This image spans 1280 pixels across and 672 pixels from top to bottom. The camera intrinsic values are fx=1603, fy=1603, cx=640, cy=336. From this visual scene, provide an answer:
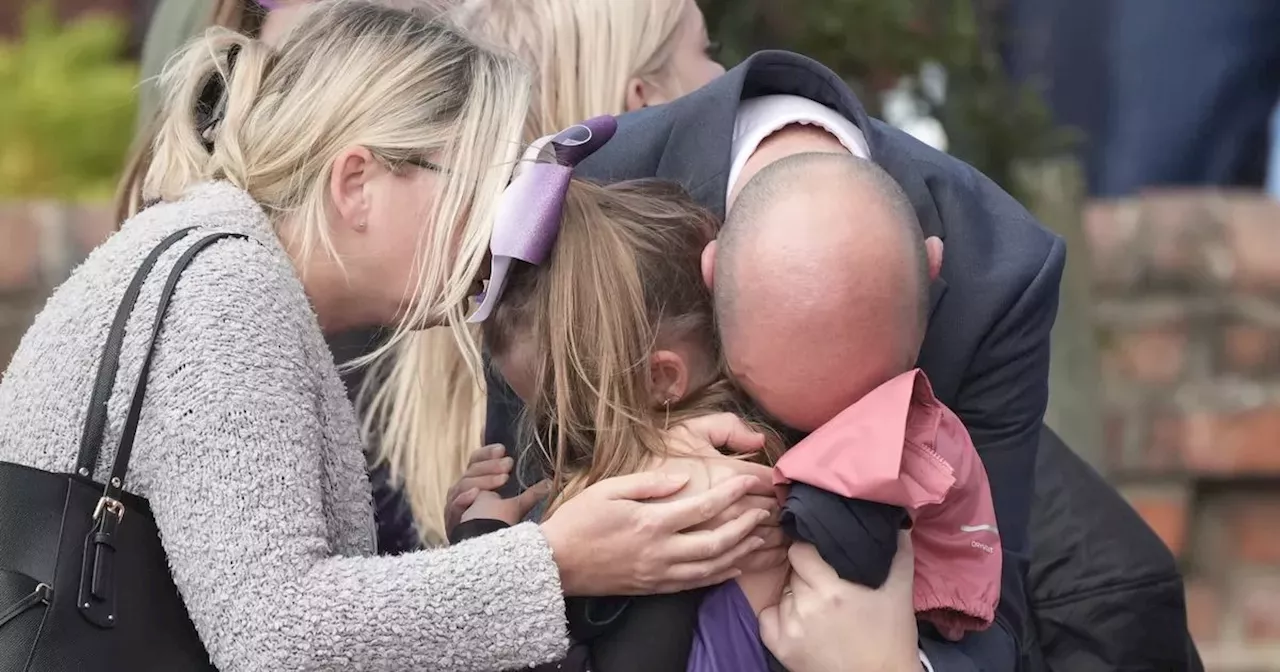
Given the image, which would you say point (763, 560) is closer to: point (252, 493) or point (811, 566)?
point (811, 566)

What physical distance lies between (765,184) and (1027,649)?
2.70 ft

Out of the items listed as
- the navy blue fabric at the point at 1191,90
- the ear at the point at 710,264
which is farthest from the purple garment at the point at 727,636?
the navy blue fabric at the point at 1191,90

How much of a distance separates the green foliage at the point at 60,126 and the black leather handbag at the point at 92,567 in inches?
103

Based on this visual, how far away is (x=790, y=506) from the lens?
1.57 metres

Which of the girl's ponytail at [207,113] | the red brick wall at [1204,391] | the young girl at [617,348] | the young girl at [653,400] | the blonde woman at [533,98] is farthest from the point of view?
the red brick wall at [1204,391]

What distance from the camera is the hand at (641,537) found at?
62.4 inches

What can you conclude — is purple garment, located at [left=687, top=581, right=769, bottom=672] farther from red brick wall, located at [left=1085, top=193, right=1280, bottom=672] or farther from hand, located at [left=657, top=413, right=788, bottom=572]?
red brick wall, located at [left=1085, top=193, right=1280, bottom=672]

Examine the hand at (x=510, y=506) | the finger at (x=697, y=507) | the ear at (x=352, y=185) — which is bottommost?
the hand at (x=510, y=506)

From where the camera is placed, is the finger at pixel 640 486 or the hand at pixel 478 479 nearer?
the finger at pixel 640 486

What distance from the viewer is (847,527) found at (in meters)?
1.57

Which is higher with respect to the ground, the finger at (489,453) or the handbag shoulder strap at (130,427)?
the handbag shoulder strap at (130,427)

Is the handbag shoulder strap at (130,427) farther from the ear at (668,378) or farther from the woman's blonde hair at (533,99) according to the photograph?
the woman's blonde hair at (533,99)

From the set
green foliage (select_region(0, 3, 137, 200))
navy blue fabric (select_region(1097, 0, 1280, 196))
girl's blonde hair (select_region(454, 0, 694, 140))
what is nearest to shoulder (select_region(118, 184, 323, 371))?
girl's blonde hair (select_region(454, 0, 694, 140))

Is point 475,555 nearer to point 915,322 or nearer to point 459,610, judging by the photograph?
point 459,610
